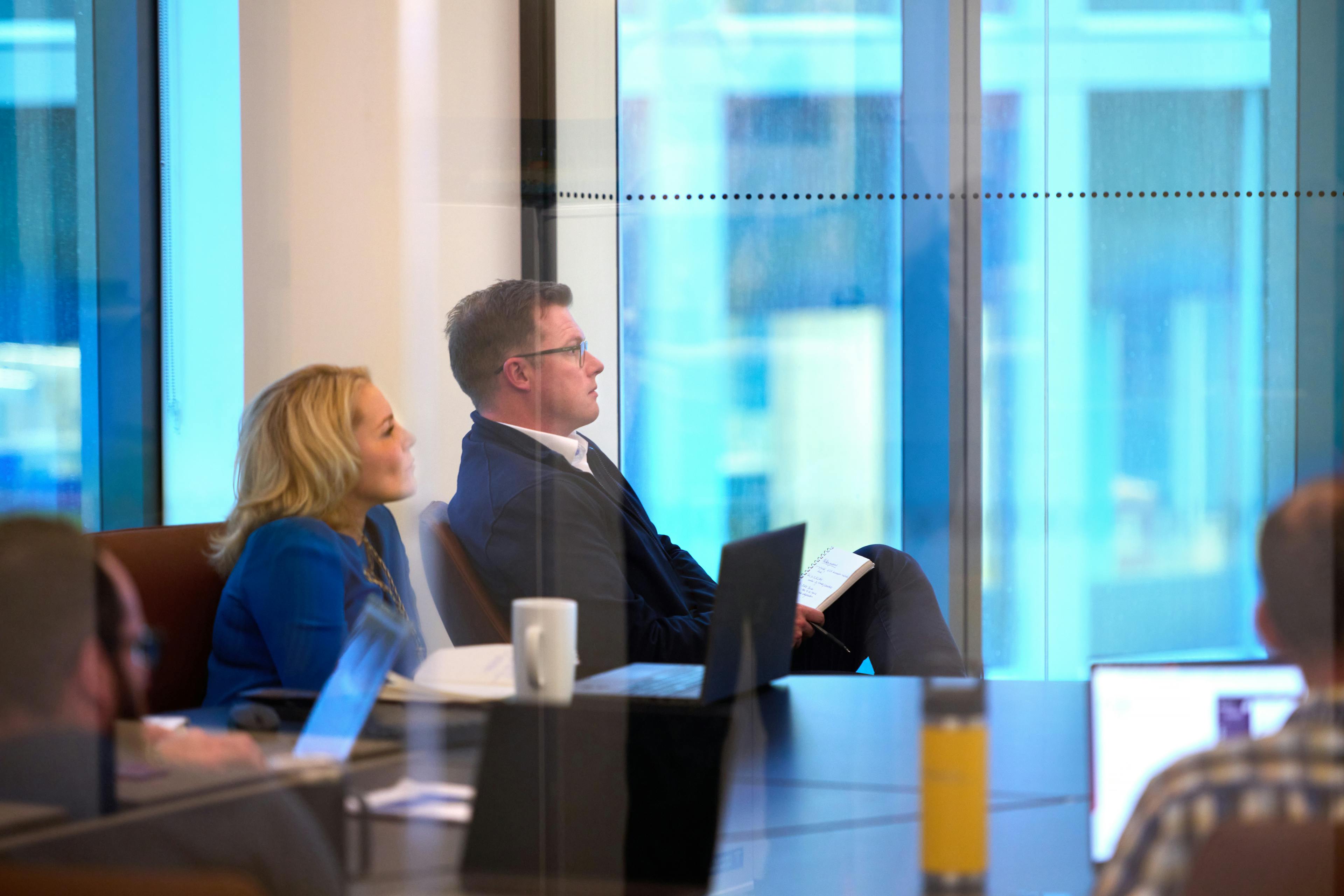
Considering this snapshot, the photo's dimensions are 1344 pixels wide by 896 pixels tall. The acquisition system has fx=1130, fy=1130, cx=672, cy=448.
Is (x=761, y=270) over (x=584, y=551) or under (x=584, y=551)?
over

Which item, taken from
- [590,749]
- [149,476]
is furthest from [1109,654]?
[149,476]

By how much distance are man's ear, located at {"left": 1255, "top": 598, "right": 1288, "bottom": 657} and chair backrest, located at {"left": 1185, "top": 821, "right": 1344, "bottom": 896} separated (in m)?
0.19

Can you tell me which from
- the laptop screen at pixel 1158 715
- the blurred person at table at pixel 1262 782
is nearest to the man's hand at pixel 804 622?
the laptop screen at pixel 1158 715

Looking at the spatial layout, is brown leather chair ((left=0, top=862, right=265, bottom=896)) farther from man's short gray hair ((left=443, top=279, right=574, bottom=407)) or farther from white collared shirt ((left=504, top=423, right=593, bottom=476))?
man's short gray hair ((left=443, top=279, right=574, bottom=407))

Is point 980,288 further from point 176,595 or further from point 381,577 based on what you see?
point 176,595

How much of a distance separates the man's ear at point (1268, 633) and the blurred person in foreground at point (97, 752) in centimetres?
89

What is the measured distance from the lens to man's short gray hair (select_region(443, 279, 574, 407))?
5.60 ft

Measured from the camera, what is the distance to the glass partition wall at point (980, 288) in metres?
1.52

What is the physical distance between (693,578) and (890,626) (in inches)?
17.3

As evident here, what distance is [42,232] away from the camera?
6.77ft

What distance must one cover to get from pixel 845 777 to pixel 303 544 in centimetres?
73

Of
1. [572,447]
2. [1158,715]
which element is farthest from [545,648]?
[1158,715]

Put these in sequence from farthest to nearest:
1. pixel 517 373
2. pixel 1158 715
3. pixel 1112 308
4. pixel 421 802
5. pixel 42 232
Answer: pixel 42 232 < pixel 517 373 < pixel 1112 308 < pixel 421 802 < pixel 1158 715

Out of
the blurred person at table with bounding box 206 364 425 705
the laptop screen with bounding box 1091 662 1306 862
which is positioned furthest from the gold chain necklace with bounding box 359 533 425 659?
the laptop screen with bounding box 1091 662 1306 862
